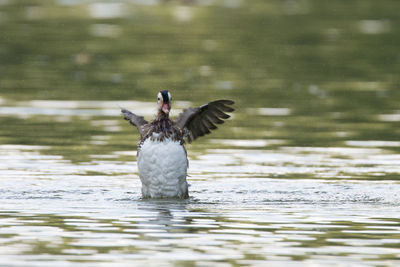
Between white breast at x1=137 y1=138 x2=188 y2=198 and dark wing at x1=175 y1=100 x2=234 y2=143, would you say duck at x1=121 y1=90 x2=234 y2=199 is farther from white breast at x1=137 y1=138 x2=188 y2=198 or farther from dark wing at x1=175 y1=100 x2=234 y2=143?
dark wing at x1=175 y1=100 x2=234 y2=143

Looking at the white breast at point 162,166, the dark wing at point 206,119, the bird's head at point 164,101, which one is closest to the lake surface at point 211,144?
the white breast at point 162,166

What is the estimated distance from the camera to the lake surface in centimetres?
1180

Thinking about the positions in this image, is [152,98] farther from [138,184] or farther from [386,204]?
[386,204]

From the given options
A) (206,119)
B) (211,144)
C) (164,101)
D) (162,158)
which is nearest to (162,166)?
(162,158)

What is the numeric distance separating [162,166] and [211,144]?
5534 millimetres

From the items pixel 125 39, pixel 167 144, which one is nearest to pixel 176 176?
pixel 167 144

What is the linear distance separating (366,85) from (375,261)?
17.0m

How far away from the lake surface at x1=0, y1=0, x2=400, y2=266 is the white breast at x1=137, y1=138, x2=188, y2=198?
0.19 metres

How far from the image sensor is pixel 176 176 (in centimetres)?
1470

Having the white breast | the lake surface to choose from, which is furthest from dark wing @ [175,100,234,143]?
the white breast

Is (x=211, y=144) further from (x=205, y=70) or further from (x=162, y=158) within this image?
(x=205, y=70)

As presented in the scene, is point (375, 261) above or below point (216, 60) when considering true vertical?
below

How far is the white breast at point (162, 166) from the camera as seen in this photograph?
14.5 m

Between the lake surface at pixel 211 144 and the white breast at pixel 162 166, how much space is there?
0.19 m
